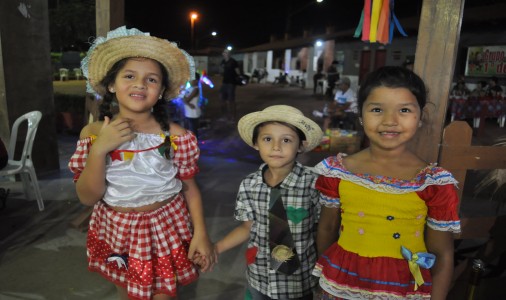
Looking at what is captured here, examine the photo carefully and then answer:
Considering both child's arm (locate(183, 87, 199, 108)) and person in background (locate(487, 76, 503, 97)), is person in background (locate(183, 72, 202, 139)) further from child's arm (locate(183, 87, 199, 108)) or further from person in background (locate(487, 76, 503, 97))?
person in background (locate(487, 76, 503, 97))

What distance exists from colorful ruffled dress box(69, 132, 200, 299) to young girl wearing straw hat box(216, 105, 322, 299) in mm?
335

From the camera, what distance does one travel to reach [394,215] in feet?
5.42

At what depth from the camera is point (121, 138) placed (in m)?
1.81

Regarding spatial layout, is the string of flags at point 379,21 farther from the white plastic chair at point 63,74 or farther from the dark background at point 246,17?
the white plastic chair at point 63,74

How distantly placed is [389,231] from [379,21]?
6.62ft

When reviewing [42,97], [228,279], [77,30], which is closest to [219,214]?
[228,279]

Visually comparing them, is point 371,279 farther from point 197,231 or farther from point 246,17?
point 246,17

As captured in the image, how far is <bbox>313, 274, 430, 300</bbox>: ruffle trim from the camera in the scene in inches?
64.6

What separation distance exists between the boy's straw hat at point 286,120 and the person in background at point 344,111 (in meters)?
6.54

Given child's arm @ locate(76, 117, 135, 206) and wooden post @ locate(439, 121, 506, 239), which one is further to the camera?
wooden post @ locate(439, 121, 506, 239)

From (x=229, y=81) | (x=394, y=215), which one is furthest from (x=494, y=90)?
(x=394, y=215)

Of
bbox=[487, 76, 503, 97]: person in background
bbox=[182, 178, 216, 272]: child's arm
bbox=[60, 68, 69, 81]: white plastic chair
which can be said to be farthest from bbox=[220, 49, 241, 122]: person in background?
bbox=[60, 68, 69, 81]: white plastic chair

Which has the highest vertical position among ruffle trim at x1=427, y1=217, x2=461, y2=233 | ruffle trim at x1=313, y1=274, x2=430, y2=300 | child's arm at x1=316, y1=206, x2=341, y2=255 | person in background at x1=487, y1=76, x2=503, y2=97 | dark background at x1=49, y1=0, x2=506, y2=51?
dark background at x1=49, y1=0, x2=506, y2=51

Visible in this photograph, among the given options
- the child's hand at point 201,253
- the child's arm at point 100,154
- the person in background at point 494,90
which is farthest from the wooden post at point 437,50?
the person in background at point 494,90
